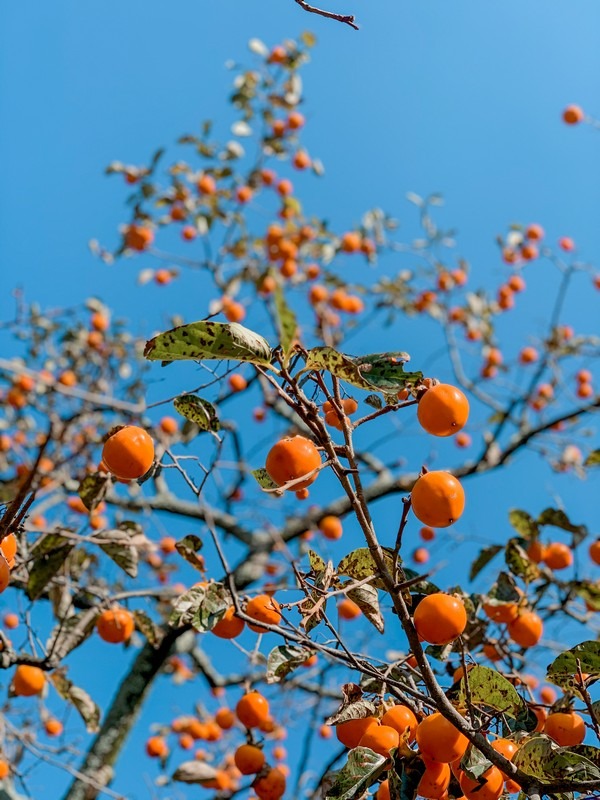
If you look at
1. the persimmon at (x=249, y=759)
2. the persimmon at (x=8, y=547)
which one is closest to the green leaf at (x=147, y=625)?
the persimmon at (x=249, y=759)

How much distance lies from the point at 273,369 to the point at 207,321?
0.13m

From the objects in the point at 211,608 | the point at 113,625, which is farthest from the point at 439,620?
the point at 113,625

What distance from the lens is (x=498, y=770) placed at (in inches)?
43.6

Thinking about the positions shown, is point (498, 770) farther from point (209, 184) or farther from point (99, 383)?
point (209, 184)

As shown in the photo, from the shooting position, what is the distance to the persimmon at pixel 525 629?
1.85 meters

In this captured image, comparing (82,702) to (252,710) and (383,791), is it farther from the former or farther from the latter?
(383,791)

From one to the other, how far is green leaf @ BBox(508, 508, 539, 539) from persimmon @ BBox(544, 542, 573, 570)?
0.11 meters

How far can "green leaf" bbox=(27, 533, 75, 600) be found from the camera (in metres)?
1.98

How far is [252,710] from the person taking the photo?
1.79 meters

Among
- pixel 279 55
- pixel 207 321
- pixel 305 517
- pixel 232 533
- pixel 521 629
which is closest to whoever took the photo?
pixel 207 321

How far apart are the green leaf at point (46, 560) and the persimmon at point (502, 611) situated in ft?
4.13

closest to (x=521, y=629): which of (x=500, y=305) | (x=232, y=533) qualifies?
(x=232, y=533)

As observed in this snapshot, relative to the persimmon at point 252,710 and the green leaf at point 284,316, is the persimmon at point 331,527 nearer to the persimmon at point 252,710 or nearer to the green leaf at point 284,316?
the persimmon at point 252,710

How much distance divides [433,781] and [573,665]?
0.36 meters
